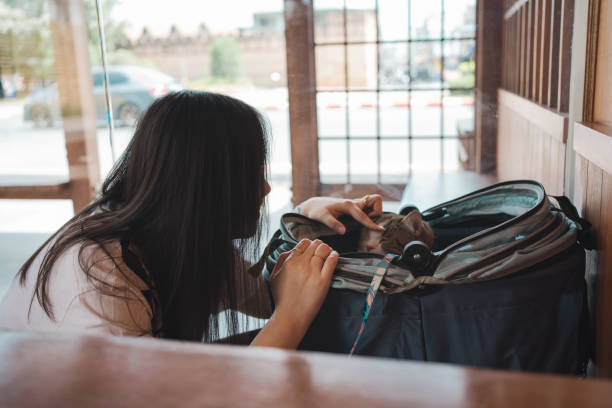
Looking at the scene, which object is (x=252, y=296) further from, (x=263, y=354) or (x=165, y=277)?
(x=263, y=354)

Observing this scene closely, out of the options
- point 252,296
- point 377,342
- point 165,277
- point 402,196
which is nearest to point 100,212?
point 165,277

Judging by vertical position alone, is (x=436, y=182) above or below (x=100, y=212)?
below

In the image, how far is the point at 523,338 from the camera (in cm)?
107

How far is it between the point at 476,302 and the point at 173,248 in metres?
0.58

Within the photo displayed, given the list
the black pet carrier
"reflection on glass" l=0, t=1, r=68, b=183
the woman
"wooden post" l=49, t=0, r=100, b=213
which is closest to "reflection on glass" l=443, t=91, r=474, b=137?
the black pet carrier

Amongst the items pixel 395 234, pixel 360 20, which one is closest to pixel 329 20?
pixel 360 20

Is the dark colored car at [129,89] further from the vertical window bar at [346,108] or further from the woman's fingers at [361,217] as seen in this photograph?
the woman's fingers at [361,217]

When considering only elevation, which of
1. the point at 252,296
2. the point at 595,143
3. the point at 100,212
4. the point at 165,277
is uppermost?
the point at 595,143

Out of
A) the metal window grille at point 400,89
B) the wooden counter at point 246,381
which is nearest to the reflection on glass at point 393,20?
the metal window grille at point 400,89

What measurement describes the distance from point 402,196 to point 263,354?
2.10 meters

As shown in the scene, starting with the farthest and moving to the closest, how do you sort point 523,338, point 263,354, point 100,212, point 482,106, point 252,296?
point 482,106
point 252,296
point 100,212
point 523,338
point 263,354

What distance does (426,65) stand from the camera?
216 centimetres

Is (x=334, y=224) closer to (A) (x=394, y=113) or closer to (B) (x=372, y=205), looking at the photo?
(B) (x=372, y=205)

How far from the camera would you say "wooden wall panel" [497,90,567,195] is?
5.26ft
